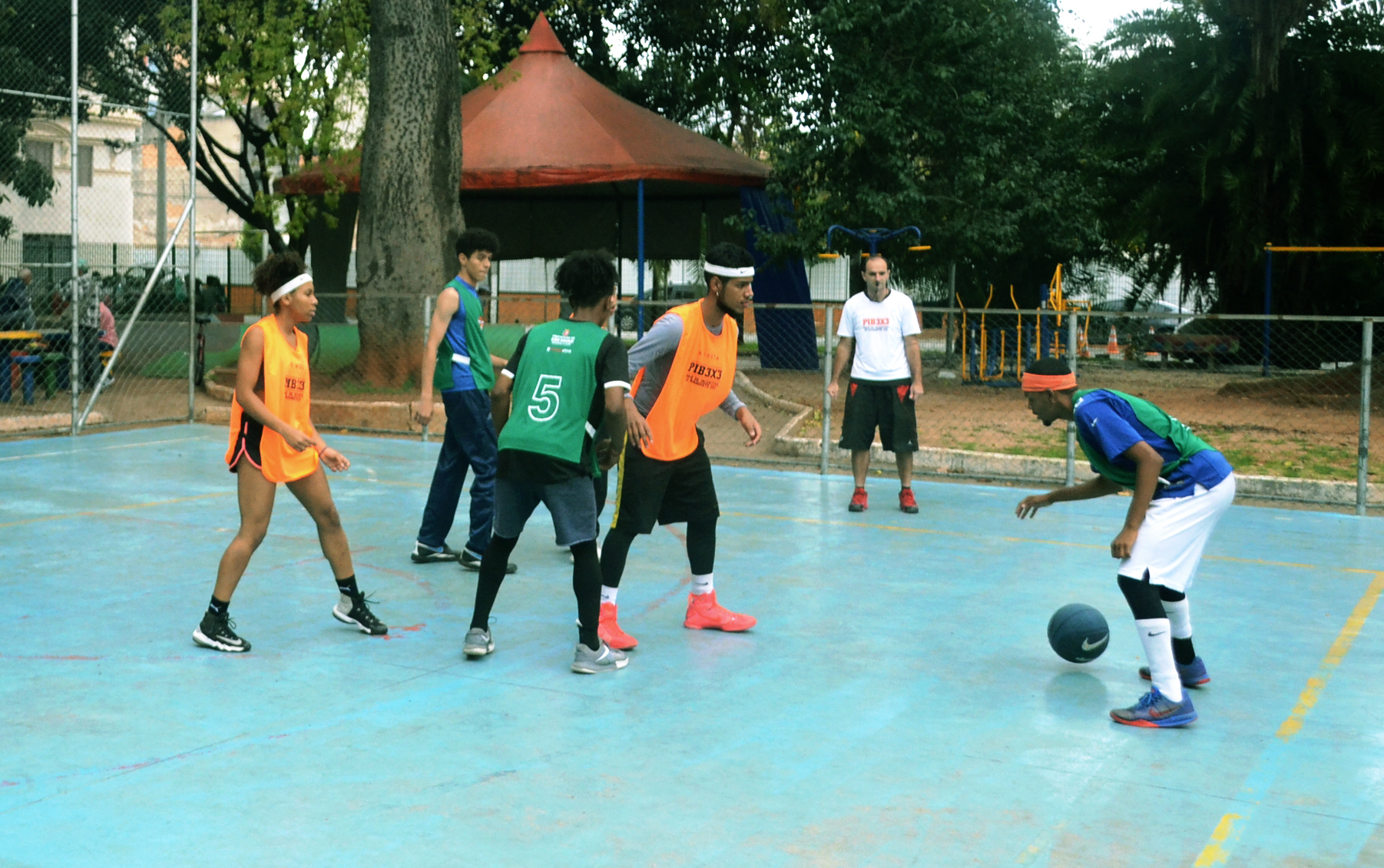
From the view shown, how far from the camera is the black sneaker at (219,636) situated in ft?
21.0

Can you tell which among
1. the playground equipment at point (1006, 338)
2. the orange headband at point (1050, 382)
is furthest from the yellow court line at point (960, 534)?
the playground equipment at point (1006, 338)

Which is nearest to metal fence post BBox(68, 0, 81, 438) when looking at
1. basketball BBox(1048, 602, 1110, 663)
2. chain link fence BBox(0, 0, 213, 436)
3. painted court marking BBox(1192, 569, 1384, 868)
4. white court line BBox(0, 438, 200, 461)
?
chain link fence BBox(0, 0, 213, 436)

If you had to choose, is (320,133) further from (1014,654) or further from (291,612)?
(1014,654)

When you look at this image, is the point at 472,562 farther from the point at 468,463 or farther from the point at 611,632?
the point at 611,632

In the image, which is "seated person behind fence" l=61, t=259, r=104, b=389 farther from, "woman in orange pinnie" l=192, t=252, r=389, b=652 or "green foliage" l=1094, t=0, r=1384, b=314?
"green foliage" l=1094, t=0, r=1384, b=314

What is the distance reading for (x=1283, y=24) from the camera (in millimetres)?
21172

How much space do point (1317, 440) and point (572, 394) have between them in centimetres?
1311

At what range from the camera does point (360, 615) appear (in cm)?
680

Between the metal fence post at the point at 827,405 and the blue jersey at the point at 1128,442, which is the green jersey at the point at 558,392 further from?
the metal fence post at the point at 827,405

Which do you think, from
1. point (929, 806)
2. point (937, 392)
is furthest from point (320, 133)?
point (929, 806)

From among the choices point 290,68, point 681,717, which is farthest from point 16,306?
point 681,717

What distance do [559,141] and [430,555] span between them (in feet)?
49.3

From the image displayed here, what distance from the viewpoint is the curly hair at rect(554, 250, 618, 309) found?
6.09 m

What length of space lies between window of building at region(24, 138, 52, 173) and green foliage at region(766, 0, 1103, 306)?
1113 centimetres
